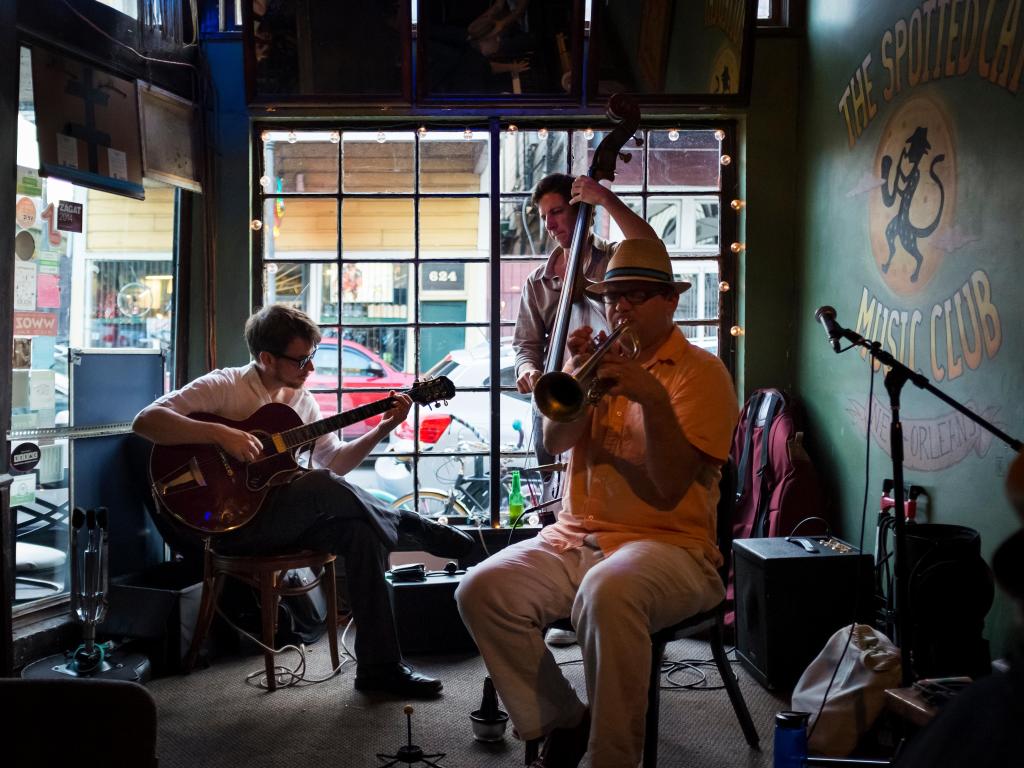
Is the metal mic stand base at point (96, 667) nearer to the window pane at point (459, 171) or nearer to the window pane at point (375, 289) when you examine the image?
the window pane at point (375, 289)

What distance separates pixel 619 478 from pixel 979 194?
1.41 meters

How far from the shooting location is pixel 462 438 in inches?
175

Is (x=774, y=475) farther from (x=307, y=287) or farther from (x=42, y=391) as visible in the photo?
(x=42, y=391)

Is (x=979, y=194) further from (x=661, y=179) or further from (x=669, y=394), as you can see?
(x=661, y=179)

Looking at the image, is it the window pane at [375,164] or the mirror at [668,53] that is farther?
the window pane at [375,164]

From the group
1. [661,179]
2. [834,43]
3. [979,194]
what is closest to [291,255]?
[661,179]

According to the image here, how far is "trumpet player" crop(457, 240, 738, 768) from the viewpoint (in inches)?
85.1

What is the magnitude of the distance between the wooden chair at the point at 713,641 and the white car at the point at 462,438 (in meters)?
1.85

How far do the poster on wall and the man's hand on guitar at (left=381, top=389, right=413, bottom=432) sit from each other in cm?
140

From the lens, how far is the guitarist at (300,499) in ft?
10.4

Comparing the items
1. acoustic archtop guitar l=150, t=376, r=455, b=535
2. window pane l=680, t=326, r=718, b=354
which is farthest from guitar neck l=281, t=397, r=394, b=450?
window pane l=680, t=326, r=718, b=354

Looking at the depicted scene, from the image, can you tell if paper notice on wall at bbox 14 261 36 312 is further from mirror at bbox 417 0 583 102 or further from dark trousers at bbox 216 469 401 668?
mirror at bbox 417 0 583 102

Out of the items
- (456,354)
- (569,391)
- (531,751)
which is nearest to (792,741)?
(531,751)

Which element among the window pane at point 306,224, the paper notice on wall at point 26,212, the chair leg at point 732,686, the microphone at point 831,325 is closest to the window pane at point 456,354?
the window pane at point 306,224
